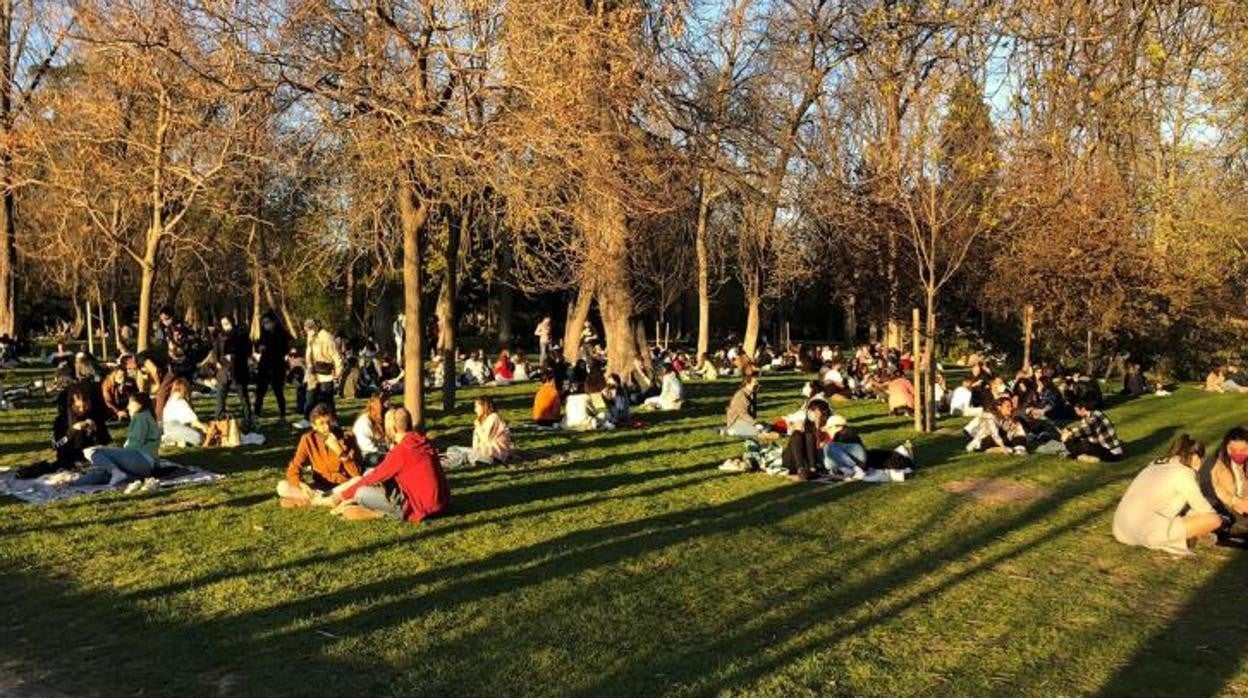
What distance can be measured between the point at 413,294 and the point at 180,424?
3617 mm

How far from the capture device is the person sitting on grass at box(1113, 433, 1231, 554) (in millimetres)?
8719

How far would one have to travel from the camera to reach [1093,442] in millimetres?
14266

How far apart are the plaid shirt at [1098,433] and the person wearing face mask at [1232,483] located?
442 cm

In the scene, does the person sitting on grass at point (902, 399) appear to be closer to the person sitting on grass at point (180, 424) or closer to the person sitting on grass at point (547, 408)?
the person sitting on grass at point (547, 408)

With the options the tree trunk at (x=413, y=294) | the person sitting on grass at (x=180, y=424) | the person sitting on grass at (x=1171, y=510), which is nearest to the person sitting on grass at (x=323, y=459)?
the tree trunk at (x=413, y=294)

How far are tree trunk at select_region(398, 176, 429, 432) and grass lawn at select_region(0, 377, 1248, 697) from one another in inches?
61.7

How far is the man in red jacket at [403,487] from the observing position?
29.7 ft

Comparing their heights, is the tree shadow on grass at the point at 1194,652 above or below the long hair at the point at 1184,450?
below

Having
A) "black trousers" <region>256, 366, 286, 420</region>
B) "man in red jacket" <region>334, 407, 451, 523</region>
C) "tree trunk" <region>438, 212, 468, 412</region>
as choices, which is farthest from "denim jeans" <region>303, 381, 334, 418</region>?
"man in red jacket" <region>334, 407, 451, 523</region>

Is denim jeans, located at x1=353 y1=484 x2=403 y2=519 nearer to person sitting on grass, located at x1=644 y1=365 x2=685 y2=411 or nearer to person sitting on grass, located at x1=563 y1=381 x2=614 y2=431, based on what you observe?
person sitting on grass, located at x1=563 y1=381 x2=614 y2=431

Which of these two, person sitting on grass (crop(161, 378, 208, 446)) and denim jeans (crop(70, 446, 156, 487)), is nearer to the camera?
denim jeans (crop(70, 446, 156, 487))

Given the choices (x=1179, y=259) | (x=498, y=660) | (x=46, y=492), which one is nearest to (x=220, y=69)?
(x=46, y=492)

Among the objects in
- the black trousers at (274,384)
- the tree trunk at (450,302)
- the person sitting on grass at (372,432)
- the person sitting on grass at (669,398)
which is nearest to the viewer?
the person sitting on grass at (372,432)

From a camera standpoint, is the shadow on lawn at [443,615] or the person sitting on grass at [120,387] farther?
the person sitting on grass at [120,387]
